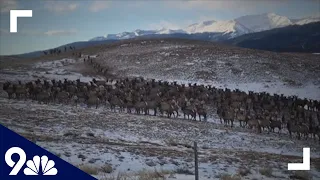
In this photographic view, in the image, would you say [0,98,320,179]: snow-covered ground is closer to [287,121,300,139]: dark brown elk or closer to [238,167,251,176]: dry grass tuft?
[238,167,251,176]: dry grass tuft

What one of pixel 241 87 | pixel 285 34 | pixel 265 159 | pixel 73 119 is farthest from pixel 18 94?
pixel 285 34

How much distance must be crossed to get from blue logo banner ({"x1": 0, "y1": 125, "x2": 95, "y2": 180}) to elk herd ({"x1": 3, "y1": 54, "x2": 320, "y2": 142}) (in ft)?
35.2

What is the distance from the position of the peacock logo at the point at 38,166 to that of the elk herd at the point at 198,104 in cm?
1082

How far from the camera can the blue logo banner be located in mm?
7867

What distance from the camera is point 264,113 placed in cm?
1919

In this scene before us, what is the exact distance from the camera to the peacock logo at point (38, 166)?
7.98 metres

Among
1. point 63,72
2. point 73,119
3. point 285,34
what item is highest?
point 285,34

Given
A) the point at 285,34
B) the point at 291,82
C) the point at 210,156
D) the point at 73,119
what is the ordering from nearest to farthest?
1. the point at 210,156
2. the point at 73,119
3. the point at 291,82
4. the point at 285,34

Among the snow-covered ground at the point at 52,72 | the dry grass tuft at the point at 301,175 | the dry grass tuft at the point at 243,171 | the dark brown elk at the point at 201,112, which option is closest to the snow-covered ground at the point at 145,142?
the dry grass tuft at the point at 243,171

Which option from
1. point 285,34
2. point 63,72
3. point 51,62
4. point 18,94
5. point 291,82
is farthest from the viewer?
point 285,34

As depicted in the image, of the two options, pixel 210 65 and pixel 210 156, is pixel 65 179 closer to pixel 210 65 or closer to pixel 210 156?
pixel 210 156

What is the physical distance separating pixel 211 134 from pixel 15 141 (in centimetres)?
896

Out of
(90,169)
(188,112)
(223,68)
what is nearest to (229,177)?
(90,169)

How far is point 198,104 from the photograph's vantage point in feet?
64.4
